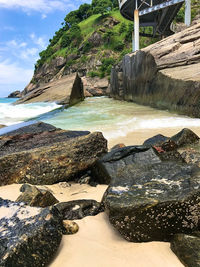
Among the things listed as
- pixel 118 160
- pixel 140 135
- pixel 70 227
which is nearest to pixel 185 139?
pixel 118 160

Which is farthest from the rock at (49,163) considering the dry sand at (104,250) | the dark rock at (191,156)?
the dark rock at (191,156)

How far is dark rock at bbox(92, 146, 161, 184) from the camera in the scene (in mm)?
2752

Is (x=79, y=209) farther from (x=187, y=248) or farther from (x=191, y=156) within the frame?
(x=191, y=156)

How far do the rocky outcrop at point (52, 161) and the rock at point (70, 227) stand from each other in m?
1.08

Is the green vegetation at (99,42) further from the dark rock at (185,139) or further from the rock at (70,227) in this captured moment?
the rock at (70,227)

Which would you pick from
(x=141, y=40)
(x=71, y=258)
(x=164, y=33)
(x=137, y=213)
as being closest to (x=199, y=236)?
(x=137, y=213)

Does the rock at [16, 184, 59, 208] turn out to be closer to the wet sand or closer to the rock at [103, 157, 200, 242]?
the rock at [103, 157, 200, 242]

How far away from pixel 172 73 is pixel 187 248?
8542mm

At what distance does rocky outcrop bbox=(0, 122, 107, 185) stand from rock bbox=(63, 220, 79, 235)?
1.08 m

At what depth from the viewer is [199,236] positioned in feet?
5.14

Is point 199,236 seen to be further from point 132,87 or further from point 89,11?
point 89,11

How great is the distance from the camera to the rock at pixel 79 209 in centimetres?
203

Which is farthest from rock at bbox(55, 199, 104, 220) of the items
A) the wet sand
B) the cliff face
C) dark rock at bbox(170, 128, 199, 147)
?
the cliff face

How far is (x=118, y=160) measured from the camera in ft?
9.40
